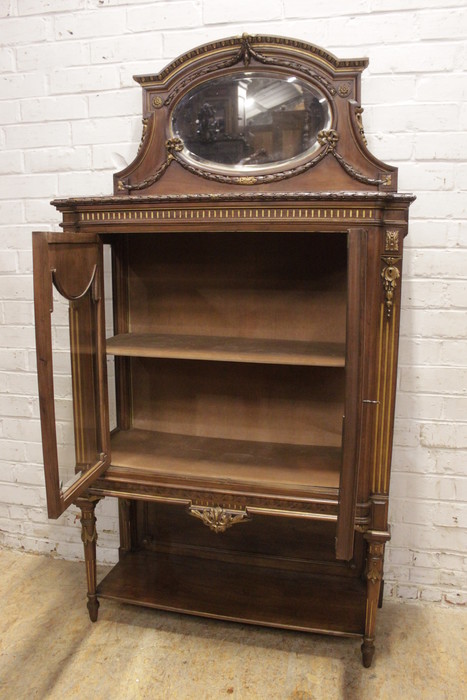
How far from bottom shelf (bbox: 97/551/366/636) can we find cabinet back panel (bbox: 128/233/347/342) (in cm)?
85

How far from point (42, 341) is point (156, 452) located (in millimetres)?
597

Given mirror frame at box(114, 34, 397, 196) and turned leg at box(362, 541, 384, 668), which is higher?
mirror frame at box(114, 34, 397, 196)

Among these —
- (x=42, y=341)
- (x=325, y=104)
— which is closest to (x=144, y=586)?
(x=42, y=341)

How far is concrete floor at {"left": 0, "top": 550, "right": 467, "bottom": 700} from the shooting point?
162cm

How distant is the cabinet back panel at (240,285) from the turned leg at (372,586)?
632 millimetres

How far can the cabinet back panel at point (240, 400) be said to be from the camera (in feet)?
6.02

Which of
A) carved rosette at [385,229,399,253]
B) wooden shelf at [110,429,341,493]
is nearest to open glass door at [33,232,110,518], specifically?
wooden shelf at [110,429,341,493]

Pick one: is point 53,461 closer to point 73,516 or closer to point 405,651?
point 73,516

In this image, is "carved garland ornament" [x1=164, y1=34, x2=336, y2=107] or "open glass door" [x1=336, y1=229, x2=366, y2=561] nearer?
"open glass door" [x1=336, y1=229, x2=366, y2=561]

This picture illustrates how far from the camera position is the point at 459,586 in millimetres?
1983

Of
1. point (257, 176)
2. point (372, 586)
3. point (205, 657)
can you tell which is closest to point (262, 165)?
point (257, 176)

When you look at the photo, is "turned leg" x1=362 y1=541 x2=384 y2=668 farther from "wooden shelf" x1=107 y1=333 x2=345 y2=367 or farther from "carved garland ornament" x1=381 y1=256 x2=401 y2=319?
"carved garland ornament" x1=381 y1=256 x2=401 y2=319

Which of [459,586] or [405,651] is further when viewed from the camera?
[459,586]

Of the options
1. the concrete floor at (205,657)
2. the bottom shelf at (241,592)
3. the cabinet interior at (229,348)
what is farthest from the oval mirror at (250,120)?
the concrete floor at (205,657)
